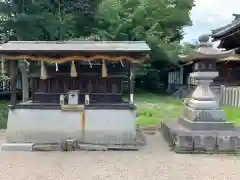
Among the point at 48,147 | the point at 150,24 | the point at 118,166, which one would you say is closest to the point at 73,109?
the point at 48,147

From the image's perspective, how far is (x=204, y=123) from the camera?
949 cm

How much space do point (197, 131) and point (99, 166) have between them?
11.1 ft

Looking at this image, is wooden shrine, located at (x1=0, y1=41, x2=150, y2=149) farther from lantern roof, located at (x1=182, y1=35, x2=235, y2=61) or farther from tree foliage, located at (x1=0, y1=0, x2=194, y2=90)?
tree foliage, located at (x1=0, y1=0, x2=194, y2=90)

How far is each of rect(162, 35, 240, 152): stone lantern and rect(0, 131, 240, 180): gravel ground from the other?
0.41m

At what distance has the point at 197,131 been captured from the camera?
30.5 ft

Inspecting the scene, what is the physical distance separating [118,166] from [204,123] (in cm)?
342

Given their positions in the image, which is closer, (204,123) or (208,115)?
(204,123)

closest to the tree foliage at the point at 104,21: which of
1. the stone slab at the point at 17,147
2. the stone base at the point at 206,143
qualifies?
the stone slab at the point at 17,147

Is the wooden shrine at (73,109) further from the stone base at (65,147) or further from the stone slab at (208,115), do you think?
the stone slab at (208,115)

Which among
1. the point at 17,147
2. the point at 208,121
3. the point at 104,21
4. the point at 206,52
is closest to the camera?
the point at 17,147

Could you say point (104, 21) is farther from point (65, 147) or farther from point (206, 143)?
point (206, 143)

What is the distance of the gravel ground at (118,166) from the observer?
649cm

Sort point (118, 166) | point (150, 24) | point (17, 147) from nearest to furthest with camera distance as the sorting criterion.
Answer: point (118, 166) < point (17, 147) < point (150, 24)

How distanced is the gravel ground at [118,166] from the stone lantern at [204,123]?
1.34 feet
